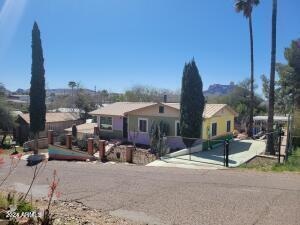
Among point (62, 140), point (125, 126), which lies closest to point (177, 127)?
point (125, 126)

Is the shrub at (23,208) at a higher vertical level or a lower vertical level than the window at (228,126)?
lower

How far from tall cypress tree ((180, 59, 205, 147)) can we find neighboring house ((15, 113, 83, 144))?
15.1m

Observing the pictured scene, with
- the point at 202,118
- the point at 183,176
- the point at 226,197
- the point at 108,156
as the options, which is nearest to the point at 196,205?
the point at 226,197

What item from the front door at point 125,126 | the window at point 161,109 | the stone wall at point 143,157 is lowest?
the stone wall at point 143,157

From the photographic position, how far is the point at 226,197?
9.40 m

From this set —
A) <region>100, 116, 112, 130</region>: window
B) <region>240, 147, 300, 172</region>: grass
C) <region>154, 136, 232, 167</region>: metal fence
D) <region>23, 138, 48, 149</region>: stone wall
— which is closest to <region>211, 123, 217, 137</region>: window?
<region>154, 136, 232, 167</region>: metal fence

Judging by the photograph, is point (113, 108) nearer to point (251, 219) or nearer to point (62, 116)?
point (62, 116)

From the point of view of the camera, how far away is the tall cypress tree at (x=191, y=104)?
77.1 ft

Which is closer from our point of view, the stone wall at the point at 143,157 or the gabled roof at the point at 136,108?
the stone wall at the point at 143,157

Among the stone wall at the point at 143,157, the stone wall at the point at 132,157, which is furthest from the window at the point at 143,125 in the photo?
the stone wall at the point at 143,157

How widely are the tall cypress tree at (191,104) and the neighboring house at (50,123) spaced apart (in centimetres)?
1508

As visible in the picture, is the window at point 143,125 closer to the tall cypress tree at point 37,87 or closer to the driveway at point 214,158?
the driveway at point 214,158

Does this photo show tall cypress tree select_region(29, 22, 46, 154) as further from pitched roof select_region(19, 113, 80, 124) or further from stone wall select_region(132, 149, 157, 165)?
stone wall select_region(132, 149, 157, 165)

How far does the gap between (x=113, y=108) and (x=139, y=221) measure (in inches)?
965
